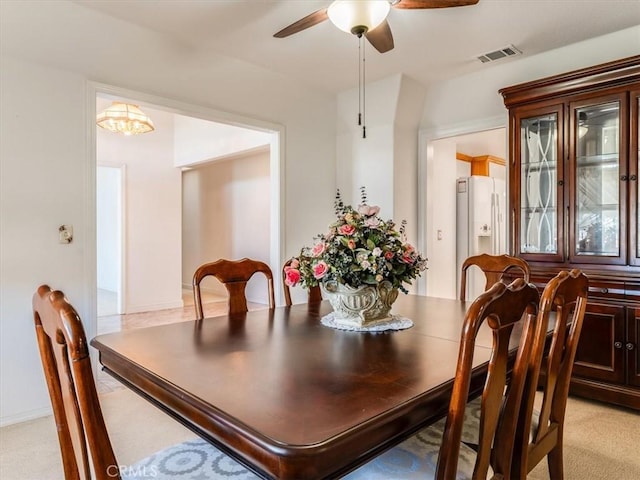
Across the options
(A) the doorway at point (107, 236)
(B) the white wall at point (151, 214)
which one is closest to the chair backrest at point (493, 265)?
(B) the white wall at point (151, 214)

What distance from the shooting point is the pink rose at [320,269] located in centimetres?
162

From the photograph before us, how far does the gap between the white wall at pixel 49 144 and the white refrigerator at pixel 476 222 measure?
341 centimetres

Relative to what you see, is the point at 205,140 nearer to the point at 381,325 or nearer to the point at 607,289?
the point at 381,325

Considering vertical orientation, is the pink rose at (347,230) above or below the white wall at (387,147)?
below

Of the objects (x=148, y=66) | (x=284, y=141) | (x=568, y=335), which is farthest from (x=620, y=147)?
(x=148, y=66)

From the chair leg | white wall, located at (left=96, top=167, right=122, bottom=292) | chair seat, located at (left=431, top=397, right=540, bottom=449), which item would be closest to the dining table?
chair seat, located at (left=431, top=397, right=540, bottom=449)

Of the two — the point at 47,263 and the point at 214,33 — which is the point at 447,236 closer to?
the point at 214,33

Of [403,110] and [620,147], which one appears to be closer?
[620,147]

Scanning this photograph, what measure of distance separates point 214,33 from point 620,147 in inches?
113

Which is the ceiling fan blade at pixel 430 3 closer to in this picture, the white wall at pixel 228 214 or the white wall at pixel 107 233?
the white wall at pixel 228 214

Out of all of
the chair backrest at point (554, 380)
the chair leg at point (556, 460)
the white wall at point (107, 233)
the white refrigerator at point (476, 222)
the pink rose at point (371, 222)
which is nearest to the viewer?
the chair backrest at point (554, 380)

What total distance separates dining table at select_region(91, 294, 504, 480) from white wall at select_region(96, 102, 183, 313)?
14.4ft

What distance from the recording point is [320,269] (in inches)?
64.1

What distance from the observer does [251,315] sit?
76.7 inches
